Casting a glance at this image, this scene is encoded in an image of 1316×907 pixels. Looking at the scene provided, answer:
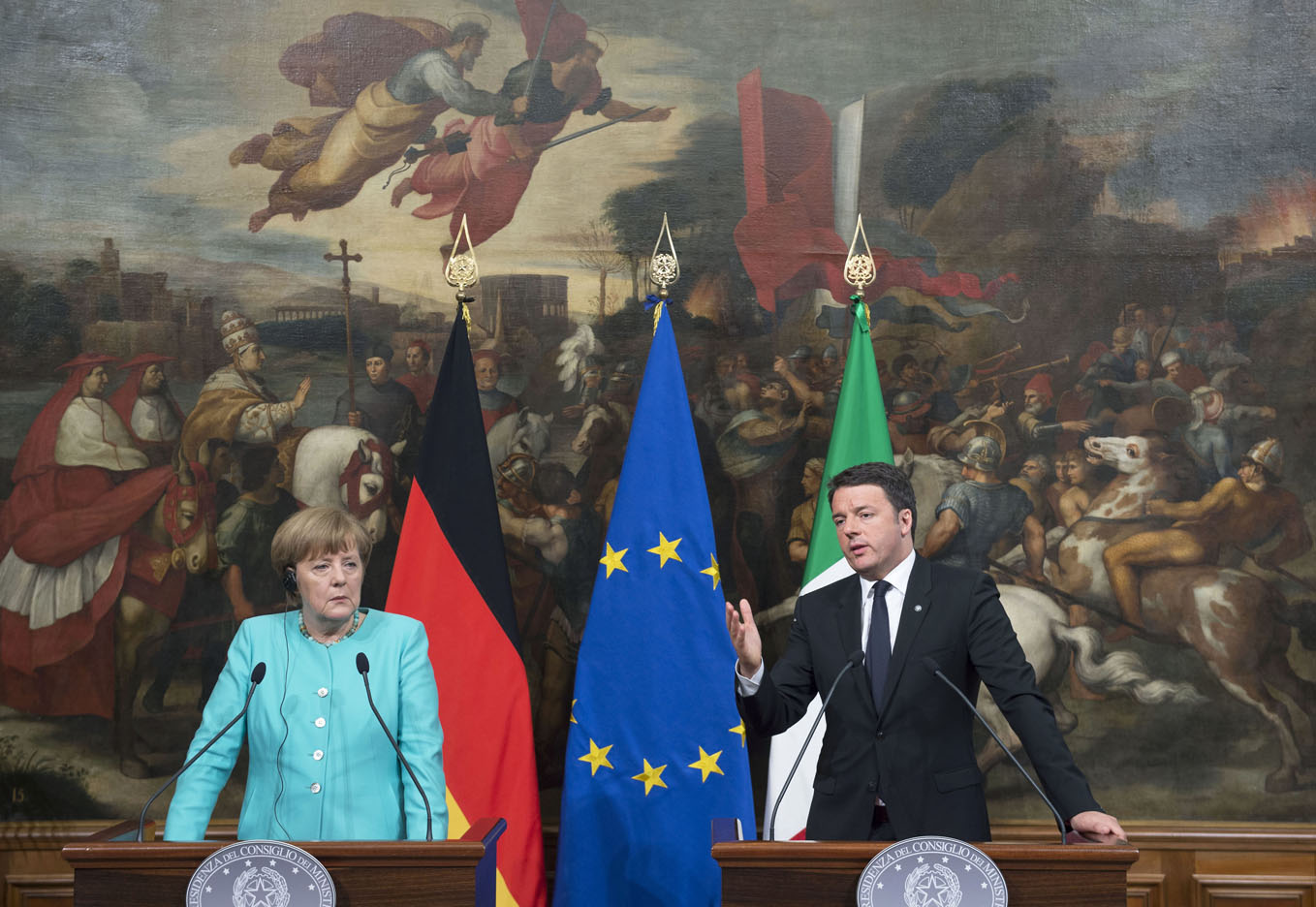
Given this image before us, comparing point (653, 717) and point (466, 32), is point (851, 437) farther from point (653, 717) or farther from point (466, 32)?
point (466, 32)

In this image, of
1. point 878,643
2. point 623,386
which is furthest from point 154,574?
point 878,643

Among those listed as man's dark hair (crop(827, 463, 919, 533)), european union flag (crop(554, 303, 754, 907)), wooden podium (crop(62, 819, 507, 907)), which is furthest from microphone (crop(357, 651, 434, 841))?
european union flag (crop(554, 303, 754, 907))

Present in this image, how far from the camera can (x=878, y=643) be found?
3.07 meters

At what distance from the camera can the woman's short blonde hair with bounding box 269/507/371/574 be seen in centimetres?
302

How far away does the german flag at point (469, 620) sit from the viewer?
4.39 meters

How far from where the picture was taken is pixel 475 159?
212 inches

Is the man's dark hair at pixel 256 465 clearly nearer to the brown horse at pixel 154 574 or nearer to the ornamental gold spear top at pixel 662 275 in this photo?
the brown horse at pixel 154 574

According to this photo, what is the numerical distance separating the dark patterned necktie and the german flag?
1.88 metres

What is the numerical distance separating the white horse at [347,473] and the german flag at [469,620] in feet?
1.68

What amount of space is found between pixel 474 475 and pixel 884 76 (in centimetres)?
272

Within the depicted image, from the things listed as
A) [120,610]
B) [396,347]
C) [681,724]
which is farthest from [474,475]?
[120,610]

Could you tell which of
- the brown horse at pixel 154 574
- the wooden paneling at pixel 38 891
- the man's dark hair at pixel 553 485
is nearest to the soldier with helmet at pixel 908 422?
the man's dark hair at pixel 553 485

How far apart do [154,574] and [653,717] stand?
237 centimetres

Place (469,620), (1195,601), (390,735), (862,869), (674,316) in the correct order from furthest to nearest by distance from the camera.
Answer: (674,316) < (1195,601) < (469,620) < (390,735) < (862,869)
